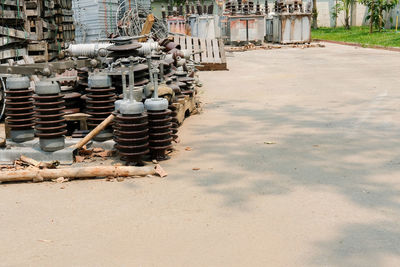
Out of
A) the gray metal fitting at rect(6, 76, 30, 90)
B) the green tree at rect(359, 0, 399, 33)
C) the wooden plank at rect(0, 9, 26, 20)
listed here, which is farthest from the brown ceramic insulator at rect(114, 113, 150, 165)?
the green tree at rect(359, 0, 399, 33)

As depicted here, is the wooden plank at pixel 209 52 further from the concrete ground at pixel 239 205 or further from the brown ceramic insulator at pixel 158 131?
the brown ceramic insulator at pixel 158 131

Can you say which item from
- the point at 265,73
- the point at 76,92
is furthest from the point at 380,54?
the point at 76,92

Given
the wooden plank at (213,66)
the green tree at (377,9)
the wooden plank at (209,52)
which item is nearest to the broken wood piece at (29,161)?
the wooden plank at (213,66)

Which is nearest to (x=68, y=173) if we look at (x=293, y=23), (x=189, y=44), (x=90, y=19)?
(x=189, y=44)

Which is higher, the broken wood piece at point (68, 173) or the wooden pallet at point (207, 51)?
the wooden pallet at point (207, 51)

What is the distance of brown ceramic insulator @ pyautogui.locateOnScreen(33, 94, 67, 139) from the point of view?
16.9 feet

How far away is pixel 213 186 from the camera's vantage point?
14.6 ft

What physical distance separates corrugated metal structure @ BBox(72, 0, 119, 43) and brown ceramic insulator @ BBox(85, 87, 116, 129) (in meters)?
9.97

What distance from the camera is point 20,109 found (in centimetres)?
545

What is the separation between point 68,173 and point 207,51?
10.6 m

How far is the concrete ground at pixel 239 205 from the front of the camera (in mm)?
3201

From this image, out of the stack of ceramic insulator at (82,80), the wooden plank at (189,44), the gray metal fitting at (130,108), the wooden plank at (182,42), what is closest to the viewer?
the gray metal fitting at (130,108)

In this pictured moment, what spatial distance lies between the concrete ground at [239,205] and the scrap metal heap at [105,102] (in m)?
0.41

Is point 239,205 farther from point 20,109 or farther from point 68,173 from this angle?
point 20,109
